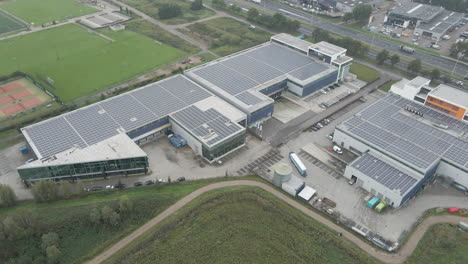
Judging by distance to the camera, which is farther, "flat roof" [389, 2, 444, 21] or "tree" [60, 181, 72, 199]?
"flat roof" [389, 2, 444, 21]

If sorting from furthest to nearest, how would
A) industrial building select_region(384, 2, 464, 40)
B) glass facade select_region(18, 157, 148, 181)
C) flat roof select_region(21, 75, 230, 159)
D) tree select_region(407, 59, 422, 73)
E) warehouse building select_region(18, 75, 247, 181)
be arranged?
1. industrial building select_region(384, 2, 464, 40)
2. tree select_region(407, 59, 422, 73)
3. flat roof select_region(21, 75, 230, 159)
4. warehouse building select_region(18, 75, 247, 181)
5. glass facade select_region(18, 157, 148, 181)

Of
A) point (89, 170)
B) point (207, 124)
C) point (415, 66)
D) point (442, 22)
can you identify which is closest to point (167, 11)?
point (207, 124)

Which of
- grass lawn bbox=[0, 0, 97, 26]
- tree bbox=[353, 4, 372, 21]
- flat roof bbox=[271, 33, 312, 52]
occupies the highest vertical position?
tree bbox=[353, 4, 372, 21]

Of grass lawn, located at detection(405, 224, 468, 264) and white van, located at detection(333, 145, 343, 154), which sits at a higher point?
white van, located at detection(333, 145, 343, 154)

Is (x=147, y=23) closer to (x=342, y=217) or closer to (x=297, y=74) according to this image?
(x=297, y=74)

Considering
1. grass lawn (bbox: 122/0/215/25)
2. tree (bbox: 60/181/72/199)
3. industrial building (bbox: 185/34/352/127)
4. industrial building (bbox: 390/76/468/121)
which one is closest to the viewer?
tree (bbox: 60/181/72/199)

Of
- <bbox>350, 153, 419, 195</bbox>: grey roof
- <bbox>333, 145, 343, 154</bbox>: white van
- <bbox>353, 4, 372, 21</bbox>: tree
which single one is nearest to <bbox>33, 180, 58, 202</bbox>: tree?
<bbox>350, 153, 419, 195</bbox>: grey roof

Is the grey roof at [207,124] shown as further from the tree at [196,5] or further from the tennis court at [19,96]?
the tree at [196,5]

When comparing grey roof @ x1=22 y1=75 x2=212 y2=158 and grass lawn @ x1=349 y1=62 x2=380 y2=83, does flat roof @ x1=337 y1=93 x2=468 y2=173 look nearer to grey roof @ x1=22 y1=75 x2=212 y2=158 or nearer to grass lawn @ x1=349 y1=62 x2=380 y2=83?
grass lawn @ x1=349 y1=62 x2=380 y2=83

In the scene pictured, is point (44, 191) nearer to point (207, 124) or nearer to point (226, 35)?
point (207, 124)
